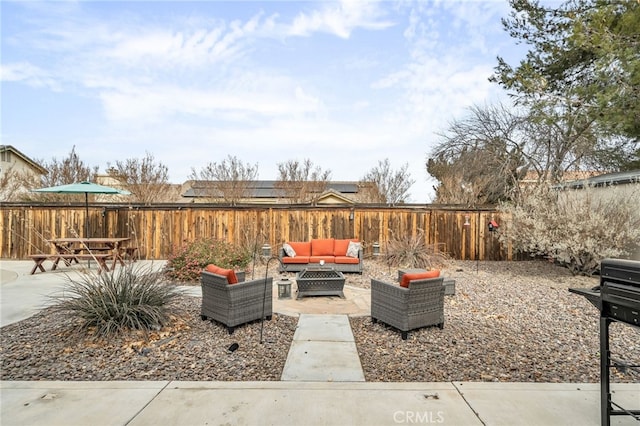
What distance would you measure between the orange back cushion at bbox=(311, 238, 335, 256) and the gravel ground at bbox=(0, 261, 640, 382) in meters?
3.95

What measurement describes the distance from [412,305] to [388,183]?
52.0 feet

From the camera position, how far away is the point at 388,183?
19234 mm

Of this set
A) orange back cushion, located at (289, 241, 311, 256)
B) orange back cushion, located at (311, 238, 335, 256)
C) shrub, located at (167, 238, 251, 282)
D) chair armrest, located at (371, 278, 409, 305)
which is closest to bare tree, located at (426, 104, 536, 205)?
orange back cushion, located at (311, 238, 335, 256)

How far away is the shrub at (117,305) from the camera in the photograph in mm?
3672

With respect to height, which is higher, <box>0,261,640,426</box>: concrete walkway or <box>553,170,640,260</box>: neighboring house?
<box>553,170,640,260</box>: neighboring house

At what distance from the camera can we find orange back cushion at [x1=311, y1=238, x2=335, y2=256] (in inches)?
339

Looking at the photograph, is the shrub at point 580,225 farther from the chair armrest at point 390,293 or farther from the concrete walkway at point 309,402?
the concrete walkway at point 309,402

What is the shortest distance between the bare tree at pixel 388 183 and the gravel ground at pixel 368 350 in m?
13.9

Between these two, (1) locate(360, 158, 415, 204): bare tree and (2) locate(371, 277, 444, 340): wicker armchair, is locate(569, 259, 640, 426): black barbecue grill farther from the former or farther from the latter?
(1) locate(360, 158, 415, 204): bare tree

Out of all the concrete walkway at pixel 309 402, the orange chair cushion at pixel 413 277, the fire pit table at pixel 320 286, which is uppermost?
the orange chair cushion at pixel 413 277

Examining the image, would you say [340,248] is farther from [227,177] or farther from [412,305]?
[227,177]

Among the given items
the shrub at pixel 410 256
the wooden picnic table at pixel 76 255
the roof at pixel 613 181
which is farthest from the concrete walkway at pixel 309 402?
the roof at pixel 613 181

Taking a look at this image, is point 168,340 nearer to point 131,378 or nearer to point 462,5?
point 131,378

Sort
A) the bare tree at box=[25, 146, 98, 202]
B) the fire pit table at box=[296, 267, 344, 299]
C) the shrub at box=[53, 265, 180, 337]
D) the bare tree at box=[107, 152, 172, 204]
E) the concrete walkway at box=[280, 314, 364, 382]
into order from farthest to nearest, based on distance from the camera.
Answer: the bare tree at box=[25, 146, 98, 202]
the bare tree at box=[107, 152, 172, 204]
the fire pit table at box=[296, 267, 344, 299]
the shrub at box=[53, 265, 180, 337]
the concrete walkway at box=[280, 314, 364, 382]
